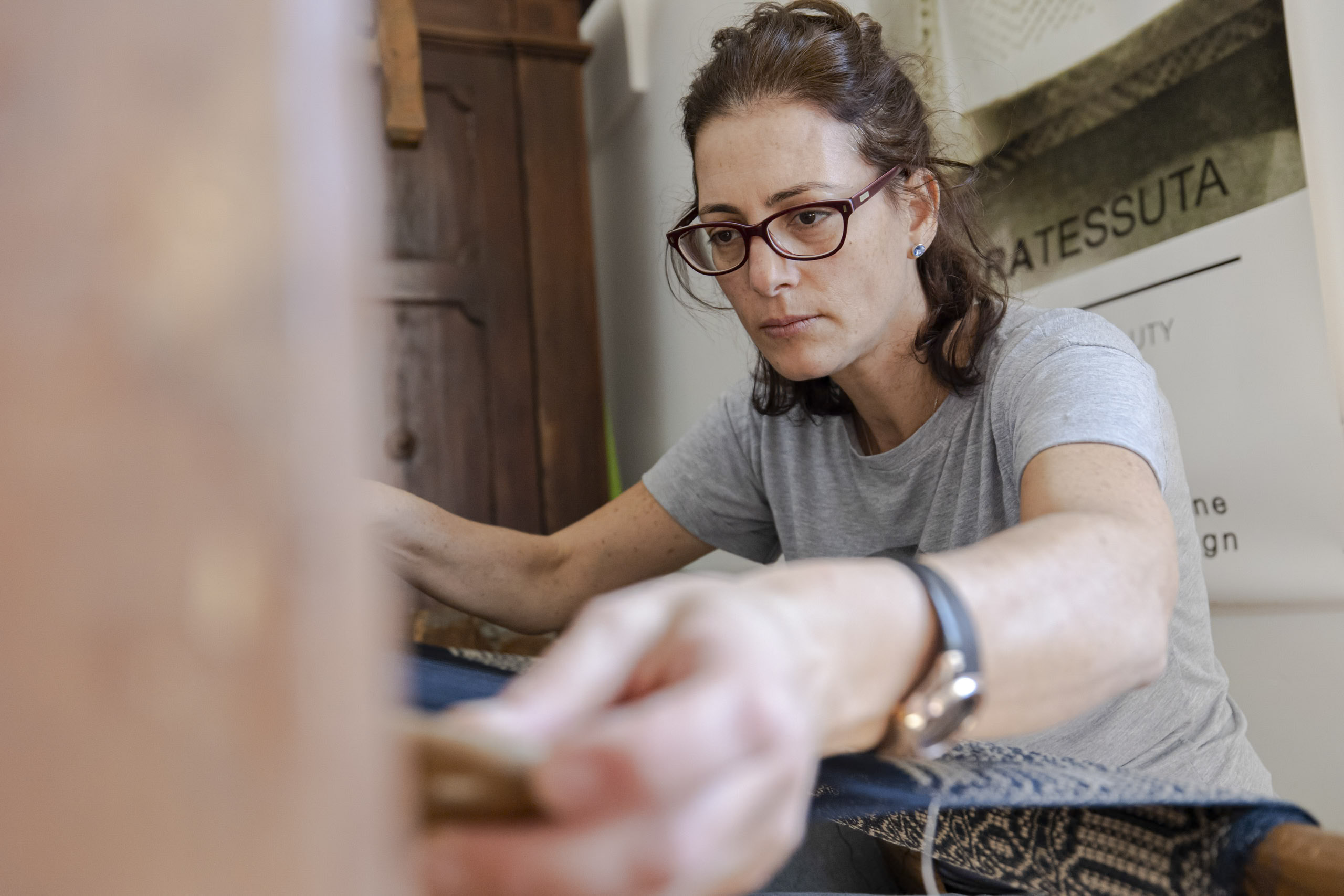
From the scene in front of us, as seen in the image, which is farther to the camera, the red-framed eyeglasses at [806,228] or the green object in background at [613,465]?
the green object in background at [613,465]

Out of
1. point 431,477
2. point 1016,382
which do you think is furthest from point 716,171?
point 431,477

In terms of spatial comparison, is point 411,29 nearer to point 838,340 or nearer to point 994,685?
point 838,340

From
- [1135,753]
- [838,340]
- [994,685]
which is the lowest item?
[1135,753]

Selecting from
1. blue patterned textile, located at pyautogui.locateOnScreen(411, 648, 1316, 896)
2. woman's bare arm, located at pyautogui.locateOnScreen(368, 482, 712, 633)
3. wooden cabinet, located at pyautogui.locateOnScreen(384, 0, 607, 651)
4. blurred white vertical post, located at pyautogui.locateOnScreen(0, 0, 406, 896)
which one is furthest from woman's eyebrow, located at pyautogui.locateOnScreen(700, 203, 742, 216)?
wooden cabinet, located at pyautogui.locateOnScreen(384, 0, 607, 651)

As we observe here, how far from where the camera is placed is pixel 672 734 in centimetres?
26

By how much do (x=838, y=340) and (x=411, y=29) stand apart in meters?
0.80

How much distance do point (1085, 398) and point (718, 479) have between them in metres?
0.56

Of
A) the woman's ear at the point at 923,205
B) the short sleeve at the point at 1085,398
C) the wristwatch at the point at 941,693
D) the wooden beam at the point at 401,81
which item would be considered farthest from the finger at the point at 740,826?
the wooden beam at the point at 401,81

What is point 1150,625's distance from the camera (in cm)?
55

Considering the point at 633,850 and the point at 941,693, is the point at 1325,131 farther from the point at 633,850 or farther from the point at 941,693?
the point at 633,850

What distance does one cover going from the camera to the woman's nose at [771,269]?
1046 mm

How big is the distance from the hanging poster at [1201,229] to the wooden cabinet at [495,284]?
38.5 inches

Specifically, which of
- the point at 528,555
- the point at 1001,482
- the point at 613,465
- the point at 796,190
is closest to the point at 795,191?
the point at 796,190

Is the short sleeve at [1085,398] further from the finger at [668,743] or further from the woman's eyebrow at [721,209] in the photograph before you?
the finger at [668,743]
